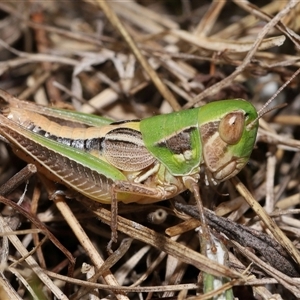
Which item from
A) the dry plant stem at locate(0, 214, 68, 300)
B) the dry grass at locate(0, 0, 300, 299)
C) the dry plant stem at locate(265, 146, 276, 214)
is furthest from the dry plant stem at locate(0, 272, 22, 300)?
the dry plant stem at locate(265, 146, 276, 214)

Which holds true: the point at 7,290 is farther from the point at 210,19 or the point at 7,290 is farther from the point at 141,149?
the point at 210,19

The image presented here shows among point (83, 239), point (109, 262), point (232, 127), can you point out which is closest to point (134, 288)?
point (109, 262)

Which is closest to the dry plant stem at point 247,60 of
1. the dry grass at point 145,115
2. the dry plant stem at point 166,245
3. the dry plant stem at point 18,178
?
the dry grass at point 145,115

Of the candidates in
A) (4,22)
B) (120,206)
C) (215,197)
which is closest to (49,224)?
(120,206)

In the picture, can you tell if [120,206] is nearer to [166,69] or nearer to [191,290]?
[191,290]

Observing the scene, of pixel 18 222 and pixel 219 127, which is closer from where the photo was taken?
pixel 219 127

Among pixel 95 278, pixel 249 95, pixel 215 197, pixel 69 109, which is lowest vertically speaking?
pixel 95 278

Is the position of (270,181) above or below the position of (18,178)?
above
